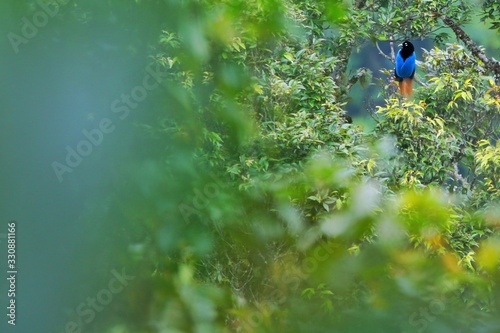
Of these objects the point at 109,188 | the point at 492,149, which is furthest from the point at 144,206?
the point at 492,149

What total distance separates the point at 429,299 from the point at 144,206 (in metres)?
0.12

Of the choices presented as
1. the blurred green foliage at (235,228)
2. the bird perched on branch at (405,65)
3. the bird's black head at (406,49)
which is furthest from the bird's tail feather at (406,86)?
the blurred green foliage at (235,228)

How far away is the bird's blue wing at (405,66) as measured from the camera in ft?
8.01

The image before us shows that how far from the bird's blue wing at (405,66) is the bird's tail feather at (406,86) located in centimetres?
5

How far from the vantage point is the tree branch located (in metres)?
2.24

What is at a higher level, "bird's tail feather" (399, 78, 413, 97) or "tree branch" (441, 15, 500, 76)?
"tree branch" (441, 15, 500, 76)

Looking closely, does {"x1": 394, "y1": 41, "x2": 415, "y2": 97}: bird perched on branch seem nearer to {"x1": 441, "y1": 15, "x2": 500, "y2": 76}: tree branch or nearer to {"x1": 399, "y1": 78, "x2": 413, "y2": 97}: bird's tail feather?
{"x1": 399, "y1": 78, "x2": 413, "y2": 97}: bird's tail feather

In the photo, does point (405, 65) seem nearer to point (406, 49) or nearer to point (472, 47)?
point (406, 49)

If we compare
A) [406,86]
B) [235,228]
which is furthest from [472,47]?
[235,228]

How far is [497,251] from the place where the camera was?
438mm

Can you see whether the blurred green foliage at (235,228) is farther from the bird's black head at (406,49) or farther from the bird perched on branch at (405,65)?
the bird's black head at (406,49)

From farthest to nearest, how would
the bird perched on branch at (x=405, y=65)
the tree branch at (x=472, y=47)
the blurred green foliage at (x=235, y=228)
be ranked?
the bird perched on branch at (x=405, y=65), the tree branch at (x=472, y=47), the blurred green foliage at (x=235, y=228)

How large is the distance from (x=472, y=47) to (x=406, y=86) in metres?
0.24

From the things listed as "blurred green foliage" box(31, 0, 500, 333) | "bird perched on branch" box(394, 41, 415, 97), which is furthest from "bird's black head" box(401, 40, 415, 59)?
"blurred green foliage" box(31, 0, 500, 333)
